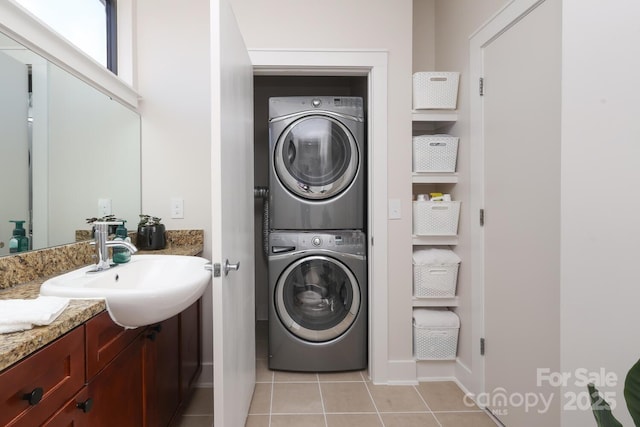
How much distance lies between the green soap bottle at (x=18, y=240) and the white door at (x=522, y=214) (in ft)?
6.66

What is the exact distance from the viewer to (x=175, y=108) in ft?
6.86

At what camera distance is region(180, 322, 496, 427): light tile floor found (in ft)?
5.81

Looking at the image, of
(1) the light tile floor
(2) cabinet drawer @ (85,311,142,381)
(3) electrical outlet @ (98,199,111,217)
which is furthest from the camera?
(1) the light tile floor

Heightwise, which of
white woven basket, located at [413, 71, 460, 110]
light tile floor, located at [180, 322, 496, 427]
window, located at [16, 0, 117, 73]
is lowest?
light tile floor, located at [180, 322, 496, 427]

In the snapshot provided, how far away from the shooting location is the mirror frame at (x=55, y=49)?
1.13m

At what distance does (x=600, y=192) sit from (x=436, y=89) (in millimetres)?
1344

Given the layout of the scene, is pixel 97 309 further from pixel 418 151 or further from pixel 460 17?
pixel 460 17

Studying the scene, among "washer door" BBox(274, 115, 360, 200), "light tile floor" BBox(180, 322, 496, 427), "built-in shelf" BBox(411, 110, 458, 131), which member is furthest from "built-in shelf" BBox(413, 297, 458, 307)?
"built-in shelf" BBox(411, 110, 458, 131)

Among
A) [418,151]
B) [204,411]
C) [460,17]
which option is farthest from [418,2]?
[204,411]

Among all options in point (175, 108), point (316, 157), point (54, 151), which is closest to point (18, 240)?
point (54, 151)

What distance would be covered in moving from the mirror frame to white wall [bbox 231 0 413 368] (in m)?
0.84

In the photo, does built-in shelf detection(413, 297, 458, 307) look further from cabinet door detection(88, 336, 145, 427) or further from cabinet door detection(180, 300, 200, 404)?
cabinet door detection(88, 336, 145, 427)

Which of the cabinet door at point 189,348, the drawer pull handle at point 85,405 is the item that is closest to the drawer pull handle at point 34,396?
the drawer pull handle at point 85,405

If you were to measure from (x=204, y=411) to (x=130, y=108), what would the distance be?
6.00ft
